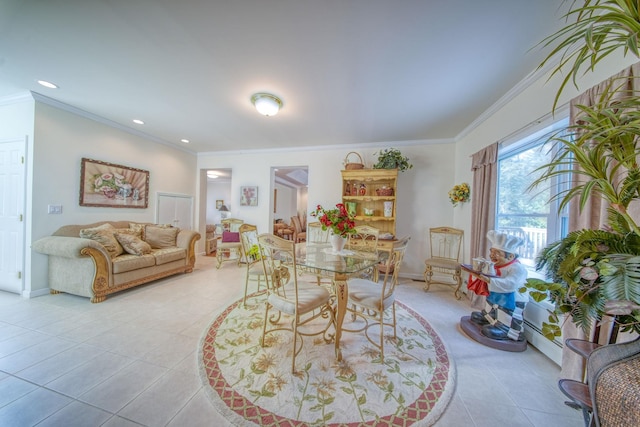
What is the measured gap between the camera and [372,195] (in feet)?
13.2

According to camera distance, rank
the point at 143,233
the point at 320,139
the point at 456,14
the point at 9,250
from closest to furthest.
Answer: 1. the point at 456,14
2. the point at 9,250
3. the point at 143,233
4. the point at 320,139

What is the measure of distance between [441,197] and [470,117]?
53.7 inches

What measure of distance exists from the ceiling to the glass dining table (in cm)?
182

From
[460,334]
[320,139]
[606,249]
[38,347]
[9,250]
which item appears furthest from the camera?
[320,139]

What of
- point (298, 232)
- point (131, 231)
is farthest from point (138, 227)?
point (298, 232)

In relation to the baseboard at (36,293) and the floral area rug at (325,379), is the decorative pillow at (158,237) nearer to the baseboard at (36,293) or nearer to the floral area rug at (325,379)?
the baseboard at (36,293)

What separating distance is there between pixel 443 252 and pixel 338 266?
271 cm

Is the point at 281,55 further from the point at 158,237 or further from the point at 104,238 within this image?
the point at 158,237

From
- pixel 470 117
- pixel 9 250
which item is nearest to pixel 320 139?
pixel 470 117

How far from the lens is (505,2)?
135 cm

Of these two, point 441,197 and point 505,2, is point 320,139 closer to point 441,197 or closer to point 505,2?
point 441,197

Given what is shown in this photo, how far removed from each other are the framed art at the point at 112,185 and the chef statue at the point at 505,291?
539 centimetres

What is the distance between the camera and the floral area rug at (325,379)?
1315 millimetres

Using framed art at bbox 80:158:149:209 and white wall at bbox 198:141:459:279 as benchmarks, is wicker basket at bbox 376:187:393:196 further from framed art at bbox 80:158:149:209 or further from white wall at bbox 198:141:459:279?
framed art at bbox 80:158:149:209
